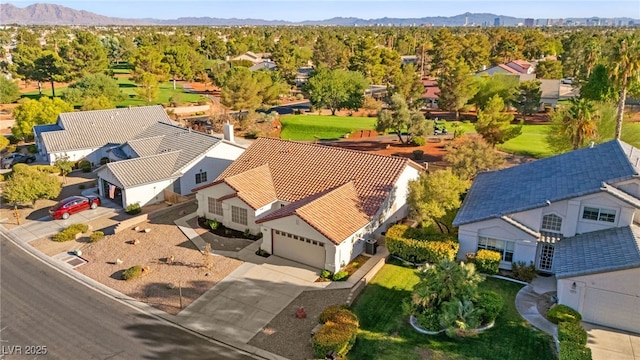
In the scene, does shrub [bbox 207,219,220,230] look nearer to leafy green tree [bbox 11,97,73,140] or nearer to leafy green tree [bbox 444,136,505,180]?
leafy green tree [bbox 444,136,505,180]

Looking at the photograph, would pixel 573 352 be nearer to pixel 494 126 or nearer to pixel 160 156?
pixel 160 156

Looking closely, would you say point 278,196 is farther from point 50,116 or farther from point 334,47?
point 334,47

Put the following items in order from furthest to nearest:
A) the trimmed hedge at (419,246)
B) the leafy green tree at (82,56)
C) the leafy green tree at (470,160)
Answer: the leafy green tree at (82,56) → the leafy green tree at (470,160) → the trimmed hedge at (419,246)

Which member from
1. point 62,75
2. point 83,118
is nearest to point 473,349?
point 83,118

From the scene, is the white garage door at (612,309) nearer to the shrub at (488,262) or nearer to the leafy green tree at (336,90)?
the shrub at (488,262)

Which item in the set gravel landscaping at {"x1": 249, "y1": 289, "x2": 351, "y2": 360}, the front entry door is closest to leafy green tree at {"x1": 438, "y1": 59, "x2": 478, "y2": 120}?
the front entry door

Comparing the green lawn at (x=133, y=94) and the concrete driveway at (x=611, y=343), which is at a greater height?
the green lawn at (x=133, y=94)

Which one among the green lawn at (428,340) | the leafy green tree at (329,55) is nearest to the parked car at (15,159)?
the green lawn at (428,340)
